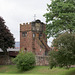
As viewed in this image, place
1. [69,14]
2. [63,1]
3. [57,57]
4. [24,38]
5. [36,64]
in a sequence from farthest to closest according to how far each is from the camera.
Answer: [24,38] < [36,64] < [63,1] < [69,14] < [57,57]

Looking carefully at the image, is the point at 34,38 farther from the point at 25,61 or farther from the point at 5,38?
the point at 25,61

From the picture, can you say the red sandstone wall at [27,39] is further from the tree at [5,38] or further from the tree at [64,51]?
the tree at [64,51]

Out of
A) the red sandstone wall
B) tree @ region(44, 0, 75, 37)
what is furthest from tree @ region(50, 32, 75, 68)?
the red sandstone wall

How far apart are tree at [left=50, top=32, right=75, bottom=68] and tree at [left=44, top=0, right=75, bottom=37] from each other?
1054 cm

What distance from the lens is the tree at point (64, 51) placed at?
2558cm

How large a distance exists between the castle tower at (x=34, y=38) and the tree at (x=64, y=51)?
71.0 feet

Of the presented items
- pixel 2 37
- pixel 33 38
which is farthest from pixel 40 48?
pixel 2 37

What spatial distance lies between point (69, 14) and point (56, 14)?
3.97 m

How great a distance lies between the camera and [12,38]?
48.1 m

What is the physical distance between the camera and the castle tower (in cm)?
4950

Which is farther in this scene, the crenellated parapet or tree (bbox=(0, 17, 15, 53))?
the crenellated parapet

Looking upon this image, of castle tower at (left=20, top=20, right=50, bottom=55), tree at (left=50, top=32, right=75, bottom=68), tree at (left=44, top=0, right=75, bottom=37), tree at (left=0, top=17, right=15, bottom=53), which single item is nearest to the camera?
tree at (left=50, top=32, right=75, bottom=68)

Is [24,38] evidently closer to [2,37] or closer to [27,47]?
[27,47]

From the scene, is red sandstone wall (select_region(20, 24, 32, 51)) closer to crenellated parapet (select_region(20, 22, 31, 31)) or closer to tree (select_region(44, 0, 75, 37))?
crenellated parapet (select_region(20, 22, 31, 31))
